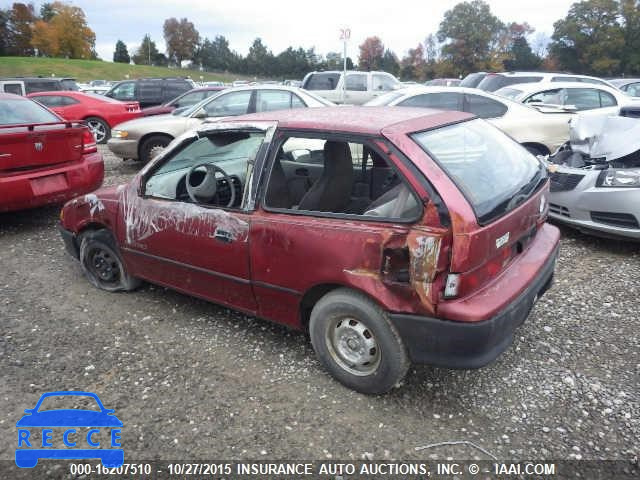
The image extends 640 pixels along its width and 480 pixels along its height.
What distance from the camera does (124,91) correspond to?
614 inches

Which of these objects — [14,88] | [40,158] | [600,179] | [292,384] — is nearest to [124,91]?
[14,88]

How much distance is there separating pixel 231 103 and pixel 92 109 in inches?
207

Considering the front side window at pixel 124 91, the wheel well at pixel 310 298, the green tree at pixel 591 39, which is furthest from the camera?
the green tree at pixel 591 39

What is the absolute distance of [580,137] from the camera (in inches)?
212

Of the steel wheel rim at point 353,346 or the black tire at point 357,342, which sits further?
the steel wheel rim at point 353,346

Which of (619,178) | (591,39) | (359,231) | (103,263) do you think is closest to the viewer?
(359,231)

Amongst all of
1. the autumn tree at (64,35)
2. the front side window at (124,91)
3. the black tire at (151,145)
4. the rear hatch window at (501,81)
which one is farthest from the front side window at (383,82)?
the autumn tree at (64,35)

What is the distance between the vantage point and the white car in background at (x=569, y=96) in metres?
8.93

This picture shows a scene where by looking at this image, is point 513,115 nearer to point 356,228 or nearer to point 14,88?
point 356,228

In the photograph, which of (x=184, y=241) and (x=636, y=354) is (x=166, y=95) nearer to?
(x=184, y=241)

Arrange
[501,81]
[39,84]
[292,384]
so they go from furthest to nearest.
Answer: [39,84]
[501,81]
[292,384]

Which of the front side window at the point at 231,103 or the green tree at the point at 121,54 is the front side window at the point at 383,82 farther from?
the green tree at the point at 121,54

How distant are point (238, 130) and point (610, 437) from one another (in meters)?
2.74

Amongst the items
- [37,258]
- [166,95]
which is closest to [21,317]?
[37,258]
